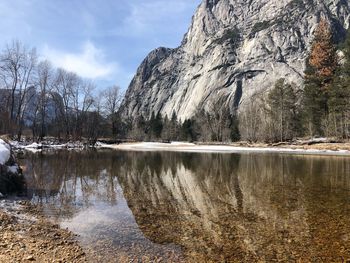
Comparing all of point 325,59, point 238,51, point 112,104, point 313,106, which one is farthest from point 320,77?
point 238,51

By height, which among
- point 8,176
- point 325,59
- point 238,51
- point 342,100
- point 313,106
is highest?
point 238,51

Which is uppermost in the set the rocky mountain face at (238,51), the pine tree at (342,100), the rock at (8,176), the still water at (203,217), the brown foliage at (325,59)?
the rocky mountain face at (238,51)

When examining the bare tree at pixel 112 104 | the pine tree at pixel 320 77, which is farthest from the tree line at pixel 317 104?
the bare tree at pixel 112 104

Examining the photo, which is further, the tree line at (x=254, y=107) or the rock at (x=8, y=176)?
the tree line at (x=254, y=107)

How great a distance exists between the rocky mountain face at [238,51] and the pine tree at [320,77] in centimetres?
4810

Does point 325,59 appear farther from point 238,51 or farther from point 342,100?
point 238,51

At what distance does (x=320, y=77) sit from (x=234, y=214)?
55293 millimetres

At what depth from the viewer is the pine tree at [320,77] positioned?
56.0 meters

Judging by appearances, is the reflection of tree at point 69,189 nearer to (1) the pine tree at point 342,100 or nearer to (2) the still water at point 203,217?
(2) the still water at point 203,217

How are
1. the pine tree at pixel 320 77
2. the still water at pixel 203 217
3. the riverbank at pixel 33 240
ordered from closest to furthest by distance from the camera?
the riverbank at pixel 33 240, the still water at pixel 203 217, the pine tree at pixel 320 77

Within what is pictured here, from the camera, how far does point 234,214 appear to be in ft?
28.8

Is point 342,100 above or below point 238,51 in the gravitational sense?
below

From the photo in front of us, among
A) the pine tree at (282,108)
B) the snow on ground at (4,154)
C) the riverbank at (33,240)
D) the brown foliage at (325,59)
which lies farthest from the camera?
the pine tree at (282,108)

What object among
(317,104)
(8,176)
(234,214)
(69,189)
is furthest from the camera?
(317,104)
